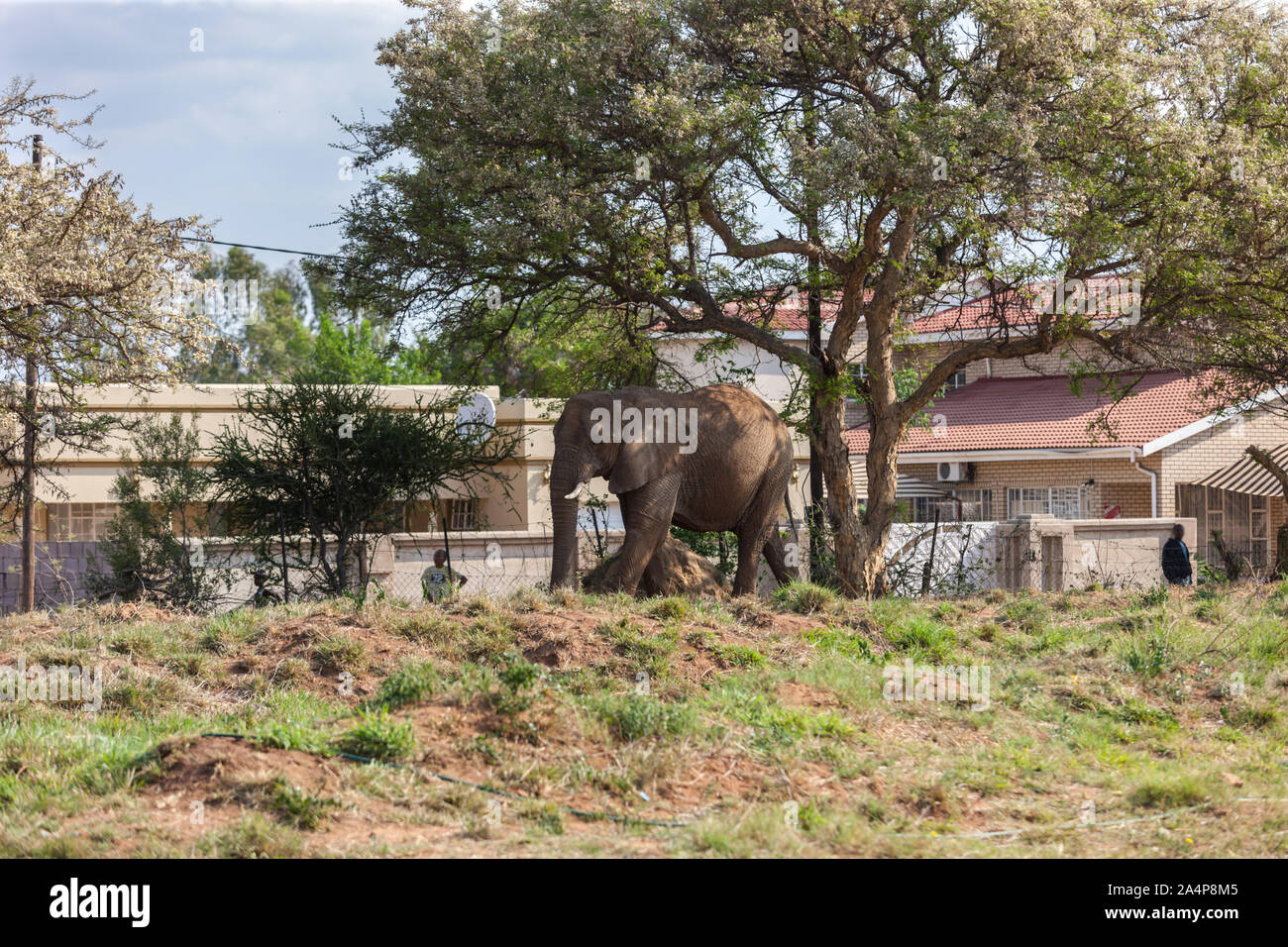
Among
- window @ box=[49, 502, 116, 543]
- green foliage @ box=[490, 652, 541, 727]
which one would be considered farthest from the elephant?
window @ box=[49, 502, 116, 543]

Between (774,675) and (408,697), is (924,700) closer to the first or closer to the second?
(774,675)

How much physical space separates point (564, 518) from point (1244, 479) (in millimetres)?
21959

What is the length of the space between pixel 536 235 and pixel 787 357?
3.78 meters

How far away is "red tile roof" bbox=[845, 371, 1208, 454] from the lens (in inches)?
1152

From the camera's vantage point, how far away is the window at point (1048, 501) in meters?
29.7

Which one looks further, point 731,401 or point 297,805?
point 731,401

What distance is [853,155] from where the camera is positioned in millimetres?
13211

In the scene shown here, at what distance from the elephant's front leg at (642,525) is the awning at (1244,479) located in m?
20.0

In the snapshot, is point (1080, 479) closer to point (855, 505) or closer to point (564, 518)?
point (855, 505)


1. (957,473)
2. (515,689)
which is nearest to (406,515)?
(515,689)

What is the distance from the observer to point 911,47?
47.9ft

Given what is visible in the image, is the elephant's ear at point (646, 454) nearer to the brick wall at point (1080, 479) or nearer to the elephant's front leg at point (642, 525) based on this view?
the elephant's front leg at point (642, 525)
